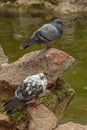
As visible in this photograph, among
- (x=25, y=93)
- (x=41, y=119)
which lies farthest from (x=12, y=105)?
(x=41, y=119)

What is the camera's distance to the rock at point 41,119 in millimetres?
13234

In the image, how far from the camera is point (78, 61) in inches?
1049

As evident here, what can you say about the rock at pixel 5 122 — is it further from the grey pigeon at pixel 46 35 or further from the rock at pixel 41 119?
the grey pigeon at pixel 46 35

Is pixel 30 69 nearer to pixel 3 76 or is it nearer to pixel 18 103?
pixel 3 76

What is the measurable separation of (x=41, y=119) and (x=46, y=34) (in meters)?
3.04

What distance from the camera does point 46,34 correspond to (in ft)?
49.6

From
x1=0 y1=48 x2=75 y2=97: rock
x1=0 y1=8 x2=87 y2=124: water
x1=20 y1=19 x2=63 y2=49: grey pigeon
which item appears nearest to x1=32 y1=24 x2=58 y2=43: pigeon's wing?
x1=20 y1=19 x2=63 y2=49: grey pigeon

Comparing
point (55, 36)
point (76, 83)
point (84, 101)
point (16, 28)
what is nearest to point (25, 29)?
point (16, 28)

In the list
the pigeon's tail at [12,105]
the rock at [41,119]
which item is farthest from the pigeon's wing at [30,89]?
the rock at [41,119]

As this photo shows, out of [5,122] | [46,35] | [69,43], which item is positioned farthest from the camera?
[69,43]

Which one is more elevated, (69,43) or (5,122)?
(5,122)

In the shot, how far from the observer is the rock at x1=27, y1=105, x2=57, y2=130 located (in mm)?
13234

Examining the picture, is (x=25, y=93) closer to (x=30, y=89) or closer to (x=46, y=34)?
(x=30, y=89)

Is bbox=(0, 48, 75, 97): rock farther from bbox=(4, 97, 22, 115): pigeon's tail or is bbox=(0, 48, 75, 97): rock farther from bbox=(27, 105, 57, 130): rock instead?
bbox=(4, 97, 22, 115): pigeon's tail
